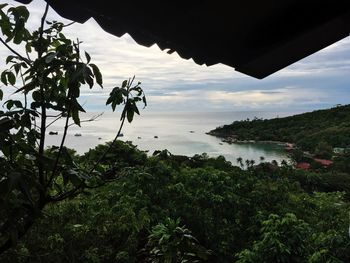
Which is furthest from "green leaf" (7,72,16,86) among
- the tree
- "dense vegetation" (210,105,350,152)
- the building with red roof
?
"dense vegetation" (210,105,350,152)

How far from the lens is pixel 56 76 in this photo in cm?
153

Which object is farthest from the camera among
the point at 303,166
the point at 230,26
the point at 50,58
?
the point at 303,166

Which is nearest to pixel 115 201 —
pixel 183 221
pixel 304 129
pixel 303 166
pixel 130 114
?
pixel 183 221

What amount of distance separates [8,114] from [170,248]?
8.14 feet

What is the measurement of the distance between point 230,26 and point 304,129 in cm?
3487

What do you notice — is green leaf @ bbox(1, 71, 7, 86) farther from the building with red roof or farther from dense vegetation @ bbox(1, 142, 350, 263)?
the building with red roof

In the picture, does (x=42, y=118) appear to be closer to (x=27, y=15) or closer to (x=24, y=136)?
(x=24, y=136)

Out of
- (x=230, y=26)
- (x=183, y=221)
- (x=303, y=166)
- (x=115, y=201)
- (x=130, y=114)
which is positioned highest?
(x=230, y=26)

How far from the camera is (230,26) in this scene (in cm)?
170

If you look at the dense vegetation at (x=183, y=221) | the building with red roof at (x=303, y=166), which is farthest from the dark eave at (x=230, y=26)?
the building with red roof at (x=303, y=166)

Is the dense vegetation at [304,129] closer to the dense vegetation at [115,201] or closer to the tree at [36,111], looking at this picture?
the dense vegetation at [115,201]

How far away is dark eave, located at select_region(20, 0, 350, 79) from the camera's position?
1.38 meters

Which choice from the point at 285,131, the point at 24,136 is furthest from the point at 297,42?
the point at 285,131

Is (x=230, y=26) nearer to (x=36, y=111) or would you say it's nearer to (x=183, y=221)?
(x=36, y=111)
